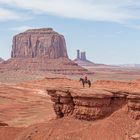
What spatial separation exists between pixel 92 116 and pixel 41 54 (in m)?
153

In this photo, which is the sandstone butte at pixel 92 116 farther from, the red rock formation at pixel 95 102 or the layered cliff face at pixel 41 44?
the layered cliff face at pixel 41 44

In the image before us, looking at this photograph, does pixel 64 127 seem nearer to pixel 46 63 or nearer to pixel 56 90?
pixel 56 90

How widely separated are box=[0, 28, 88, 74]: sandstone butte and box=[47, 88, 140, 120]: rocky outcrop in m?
133

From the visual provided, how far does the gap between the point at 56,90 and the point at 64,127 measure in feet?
9.22

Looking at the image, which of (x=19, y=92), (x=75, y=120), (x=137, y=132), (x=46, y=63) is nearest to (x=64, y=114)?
(x=75, y=120)

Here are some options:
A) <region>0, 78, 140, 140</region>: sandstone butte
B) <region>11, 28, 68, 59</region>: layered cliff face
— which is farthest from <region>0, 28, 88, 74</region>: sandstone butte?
<region>0, 78, 140, 140</region>: sandstone butte

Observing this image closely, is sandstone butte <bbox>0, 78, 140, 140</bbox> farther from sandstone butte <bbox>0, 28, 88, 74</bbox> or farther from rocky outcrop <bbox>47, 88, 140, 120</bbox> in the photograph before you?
sandstone butte <bbox>0, 28, 88, 74</bbox>

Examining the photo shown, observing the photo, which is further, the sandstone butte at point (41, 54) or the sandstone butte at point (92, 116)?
the sandstone butte at point (41, 54)

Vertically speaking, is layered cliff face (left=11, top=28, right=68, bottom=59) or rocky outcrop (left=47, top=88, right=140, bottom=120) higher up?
layered cliff face (left=11, top=28, right=68, bottom=59)

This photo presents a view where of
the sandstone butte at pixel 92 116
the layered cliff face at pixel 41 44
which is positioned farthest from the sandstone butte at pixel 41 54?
the sandstone butte at pixel 92 116

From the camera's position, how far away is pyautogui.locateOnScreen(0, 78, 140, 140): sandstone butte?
22.1 metres

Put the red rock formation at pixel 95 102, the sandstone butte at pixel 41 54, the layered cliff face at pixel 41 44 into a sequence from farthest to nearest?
the layered cliff face at pixel 41 44 → the sandstone butte at pixel 41 54 → the red rock formation at pixel 95 102

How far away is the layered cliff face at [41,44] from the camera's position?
17650cm

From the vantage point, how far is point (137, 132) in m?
20.9
